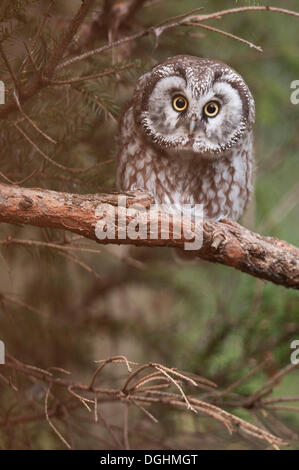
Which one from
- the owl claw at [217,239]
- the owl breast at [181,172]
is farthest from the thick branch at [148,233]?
the owl breast at [181,172]

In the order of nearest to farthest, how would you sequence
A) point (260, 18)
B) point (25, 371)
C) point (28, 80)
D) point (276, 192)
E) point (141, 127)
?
point (28, 80) < point (25, 371) < point (141, 127) < point (260, 18) < point (276, 192)

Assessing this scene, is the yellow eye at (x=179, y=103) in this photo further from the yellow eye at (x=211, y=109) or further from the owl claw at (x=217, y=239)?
the owl claw at (x=217, y=239)

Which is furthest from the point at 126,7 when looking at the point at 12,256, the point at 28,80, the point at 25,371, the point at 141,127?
the point at 25,371

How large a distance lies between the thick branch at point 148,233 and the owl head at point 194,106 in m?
0.24

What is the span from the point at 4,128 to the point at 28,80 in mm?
135

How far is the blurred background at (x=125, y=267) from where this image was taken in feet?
4.44

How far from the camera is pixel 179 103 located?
1416 millimetres

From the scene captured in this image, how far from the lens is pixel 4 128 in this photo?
1.28 metres

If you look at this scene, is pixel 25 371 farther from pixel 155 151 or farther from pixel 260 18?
pixel 260 18

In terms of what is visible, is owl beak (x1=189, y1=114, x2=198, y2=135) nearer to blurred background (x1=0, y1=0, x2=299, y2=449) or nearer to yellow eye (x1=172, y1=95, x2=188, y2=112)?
yellow eye (x1=172, y1=95, x2=188, y2=112)

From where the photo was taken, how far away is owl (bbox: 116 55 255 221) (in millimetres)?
1400

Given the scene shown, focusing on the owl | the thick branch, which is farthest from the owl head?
the thick branch

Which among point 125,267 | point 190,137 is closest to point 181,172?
point 190,137
